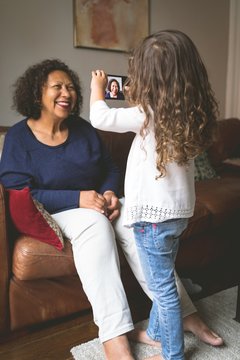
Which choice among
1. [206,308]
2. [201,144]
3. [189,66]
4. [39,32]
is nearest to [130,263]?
[206,308]

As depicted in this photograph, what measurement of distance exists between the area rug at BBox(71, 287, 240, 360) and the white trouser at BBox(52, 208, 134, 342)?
151mm

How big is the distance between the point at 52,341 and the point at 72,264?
313 mm

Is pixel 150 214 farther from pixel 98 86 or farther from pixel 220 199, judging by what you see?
pixel 220 199

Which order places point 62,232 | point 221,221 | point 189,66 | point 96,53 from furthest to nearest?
point 96,53 < point 221,221 < point 62,232 < point 189,66

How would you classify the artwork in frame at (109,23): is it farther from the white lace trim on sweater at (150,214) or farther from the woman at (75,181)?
the white lace trim on sweater at (150,214)

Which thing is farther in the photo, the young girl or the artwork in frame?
the artwork in frame

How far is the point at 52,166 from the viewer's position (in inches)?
55.5

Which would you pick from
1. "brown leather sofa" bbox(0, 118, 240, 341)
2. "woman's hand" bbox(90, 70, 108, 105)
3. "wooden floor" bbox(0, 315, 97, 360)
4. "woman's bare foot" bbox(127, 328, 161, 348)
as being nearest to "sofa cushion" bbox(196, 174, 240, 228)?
"brown leather sofa" bbox(0, 118, 240, 341)

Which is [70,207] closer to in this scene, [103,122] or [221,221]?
[103,122]

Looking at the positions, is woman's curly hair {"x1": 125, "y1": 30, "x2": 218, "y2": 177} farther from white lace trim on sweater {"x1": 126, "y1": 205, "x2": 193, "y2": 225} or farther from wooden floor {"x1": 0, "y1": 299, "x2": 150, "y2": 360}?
wooden floor {"x1": 0, "y1": 299, "x2": 150, "y2": 360}

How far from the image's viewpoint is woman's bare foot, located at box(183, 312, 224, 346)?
124 centimetres

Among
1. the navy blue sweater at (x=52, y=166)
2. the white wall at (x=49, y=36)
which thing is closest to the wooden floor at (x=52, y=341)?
the navy blue sweater at (x=52, y=166)

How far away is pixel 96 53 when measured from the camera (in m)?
2.42

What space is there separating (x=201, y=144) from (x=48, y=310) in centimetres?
87
